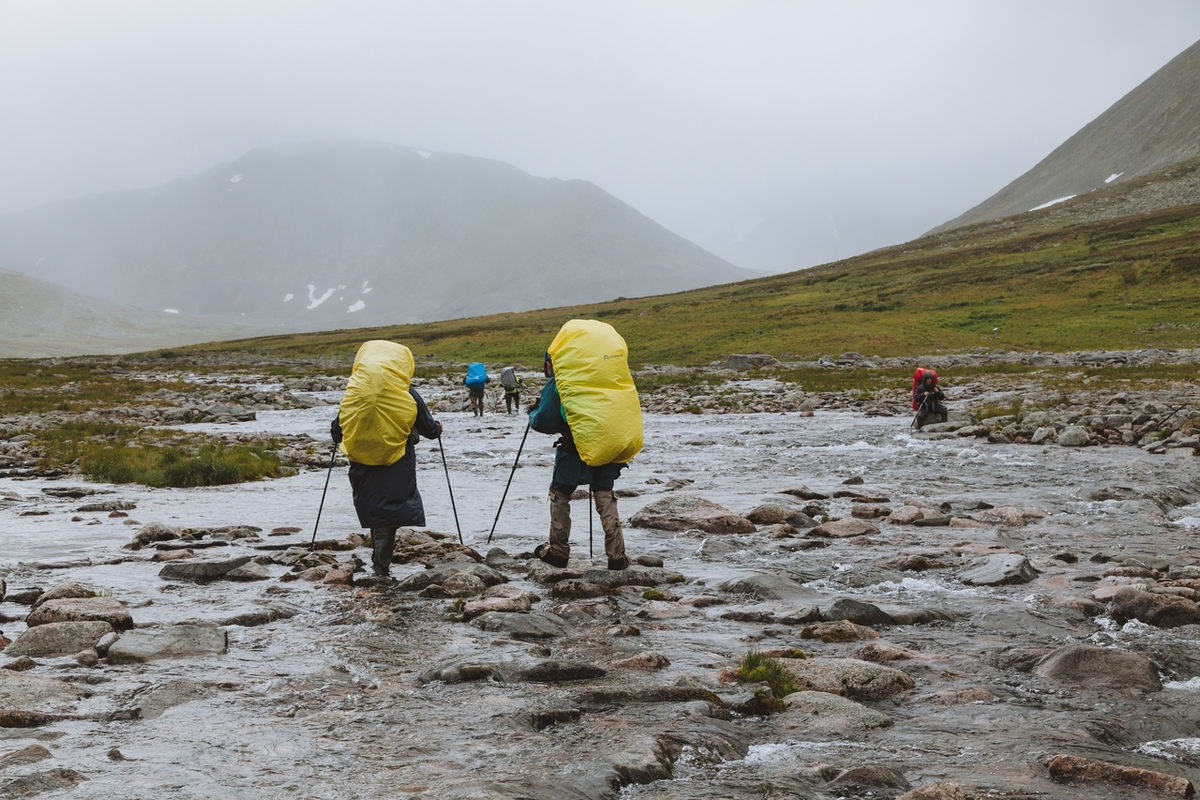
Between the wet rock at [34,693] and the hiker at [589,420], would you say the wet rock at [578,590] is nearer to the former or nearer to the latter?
the hiker at [589,420]

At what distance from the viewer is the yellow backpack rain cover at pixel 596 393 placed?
11.3 m

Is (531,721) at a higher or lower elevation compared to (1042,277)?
lower

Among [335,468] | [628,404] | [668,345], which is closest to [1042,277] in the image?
[668,345]

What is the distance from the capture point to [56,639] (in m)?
7.67

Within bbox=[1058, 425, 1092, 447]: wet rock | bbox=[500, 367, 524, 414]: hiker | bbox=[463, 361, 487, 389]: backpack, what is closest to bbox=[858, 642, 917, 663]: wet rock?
bbox=[1058, 425, 1092, 447]: wet rock

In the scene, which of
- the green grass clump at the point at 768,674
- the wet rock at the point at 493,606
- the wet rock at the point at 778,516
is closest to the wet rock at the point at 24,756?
the wet rock at the point at 493,606

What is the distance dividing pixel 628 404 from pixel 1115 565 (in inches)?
246

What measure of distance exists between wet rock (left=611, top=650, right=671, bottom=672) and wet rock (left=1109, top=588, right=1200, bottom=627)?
4.49m

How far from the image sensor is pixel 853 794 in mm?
5023

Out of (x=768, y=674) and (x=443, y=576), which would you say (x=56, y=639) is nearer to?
(x=443, y=576)

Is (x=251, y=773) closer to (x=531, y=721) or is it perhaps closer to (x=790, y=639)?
(x=531, y=721)

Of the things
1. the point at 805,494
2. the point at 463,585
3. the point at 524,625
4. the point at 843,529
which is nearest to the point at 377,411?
the point at 463,585

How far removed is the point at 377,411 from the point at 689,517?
595 cm

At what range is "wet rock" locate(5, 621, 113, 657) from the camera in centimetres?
752
